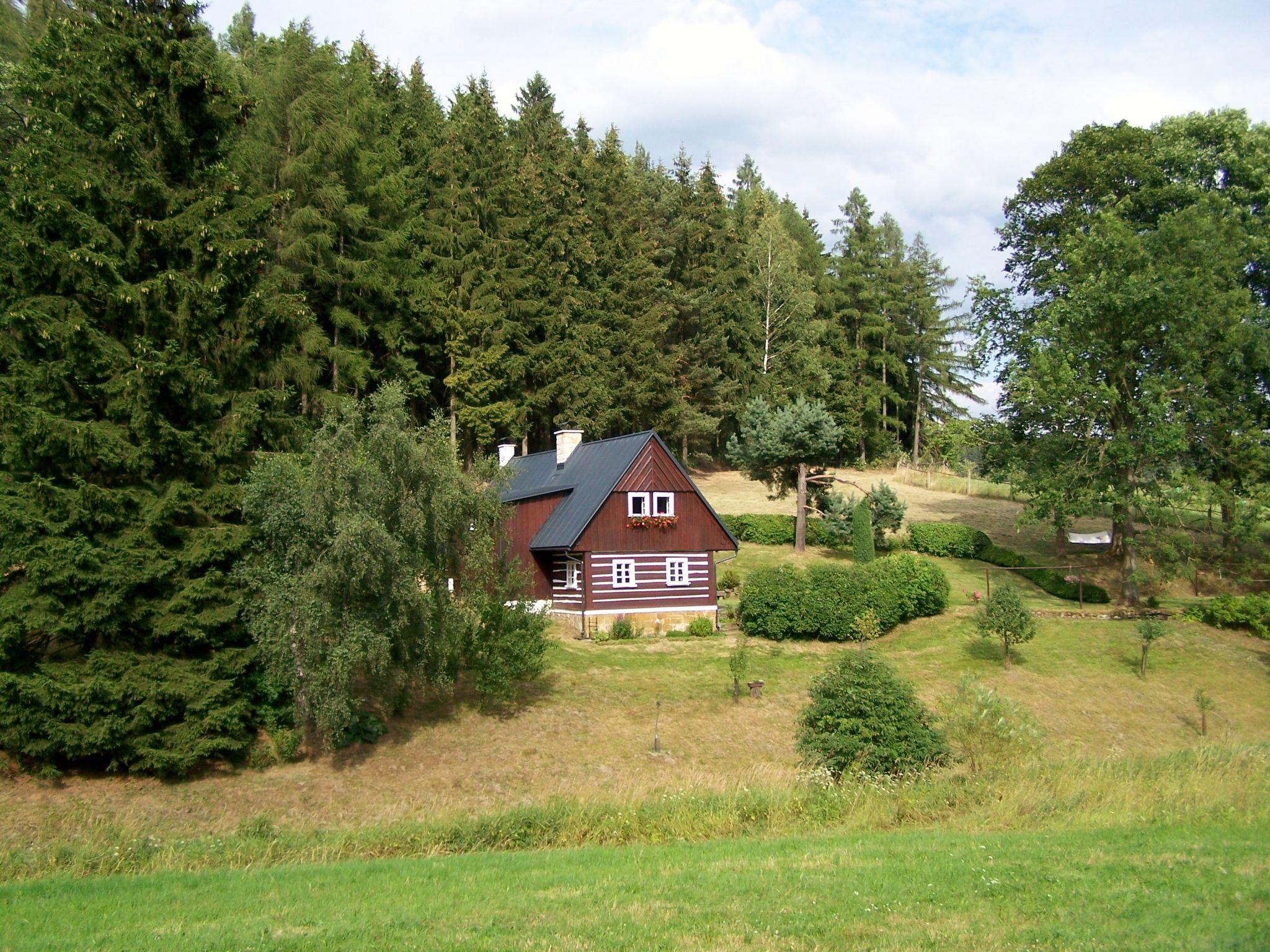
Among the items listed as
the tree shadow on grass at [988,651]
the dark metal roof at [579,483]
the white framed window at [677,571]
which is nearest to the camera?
the tree shadow on grass at [988,651]

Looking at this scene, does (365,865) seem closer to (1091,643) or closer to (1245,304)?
(1091,643)

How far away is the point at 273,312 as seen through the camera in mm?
20531

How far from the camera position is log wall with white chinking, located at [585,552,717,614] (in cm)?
3170

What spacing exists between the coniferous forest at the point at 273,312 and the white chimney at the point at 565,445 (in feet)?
27.7

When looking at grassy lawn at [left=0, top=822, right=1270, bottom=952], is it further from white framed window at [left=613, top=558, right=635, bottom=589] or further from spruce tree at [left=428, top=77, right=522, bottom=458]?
spruce tree at [left=428, top=77, right=522, bottom=458]

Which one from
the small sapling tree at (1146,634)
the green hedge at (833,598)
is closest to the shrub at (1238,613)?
the small sapling tree at (1146,634)

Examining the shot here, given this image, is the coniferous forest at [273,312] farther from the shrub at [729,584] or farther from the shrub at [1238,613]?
the shrub at [729,584]

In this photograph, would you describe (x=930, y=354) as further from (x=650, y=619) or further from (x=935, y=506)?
(x=650, y=619)

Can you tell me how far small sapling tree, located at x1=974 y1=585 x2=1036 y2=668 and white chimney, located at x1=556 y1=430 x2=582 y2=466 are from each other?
16455mm

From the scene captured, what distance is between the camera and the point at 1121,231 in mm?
36062

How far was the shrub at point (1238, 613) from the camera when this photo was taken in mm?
30906

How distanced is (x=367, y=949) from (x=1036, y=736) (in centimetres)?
A: 1399

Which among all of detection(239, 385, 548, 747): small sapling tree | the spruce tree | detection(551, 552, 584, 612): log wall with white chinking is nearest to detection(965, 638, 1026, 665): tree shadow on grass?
detection(551, 552, 584, 612): log wall with white chinking

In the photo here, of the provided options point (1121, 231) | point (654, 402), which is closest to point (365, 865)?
point (1121, 231)
